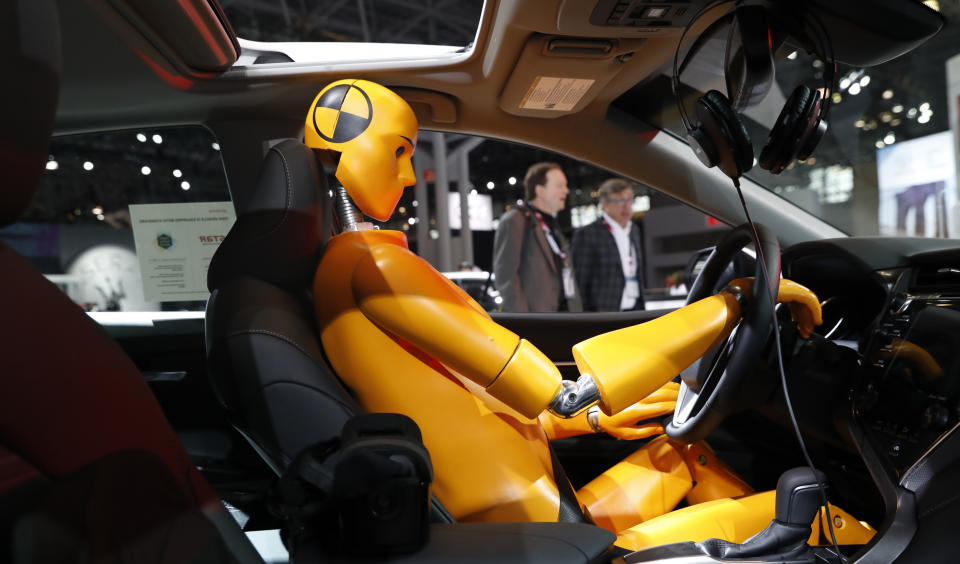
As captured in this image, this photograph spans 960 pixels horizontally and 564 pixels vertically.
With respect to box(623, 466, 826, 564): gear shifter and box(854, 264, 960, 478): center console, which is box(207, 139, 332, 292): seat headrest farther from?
box(854, 264, 960, 478): center console

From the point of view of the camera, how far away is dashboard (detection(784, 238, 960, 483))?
1.17m

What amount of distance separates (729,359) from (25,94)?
1.20m

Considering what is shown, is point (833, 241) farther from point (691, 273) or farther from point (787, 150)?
point (787, 150)

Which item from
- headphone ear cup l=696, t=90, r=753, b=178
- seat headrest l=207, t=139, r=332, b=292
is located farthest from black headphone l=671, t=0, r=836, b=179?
seat headrest l=207, t=139, r=332, b=292

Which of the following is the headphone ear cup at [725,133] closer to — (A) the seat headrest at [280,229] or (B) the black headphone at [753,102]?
(B) the black headphone at [753,102]

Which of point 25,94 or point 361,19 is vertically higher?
point 361,19

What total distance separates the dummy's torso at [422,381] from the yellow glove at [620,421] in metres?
0.39

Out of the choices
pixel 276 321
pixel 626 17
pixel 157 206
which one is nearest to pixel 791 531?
pixel 276 321

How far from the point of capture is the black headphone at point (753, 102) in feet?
3.88

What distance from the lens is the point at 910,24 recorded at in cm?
129

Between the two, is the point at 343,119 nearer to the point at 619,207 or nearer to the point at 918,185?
the point at 619,207

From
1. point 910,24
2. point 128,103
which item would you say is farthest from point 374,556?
point 128,103

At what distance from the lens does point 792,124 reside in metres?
1.18

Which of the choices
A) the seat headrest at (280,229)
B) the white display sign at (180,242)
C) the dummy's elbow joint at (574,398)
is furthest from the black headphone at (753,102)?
the white display sign at (180,242)
